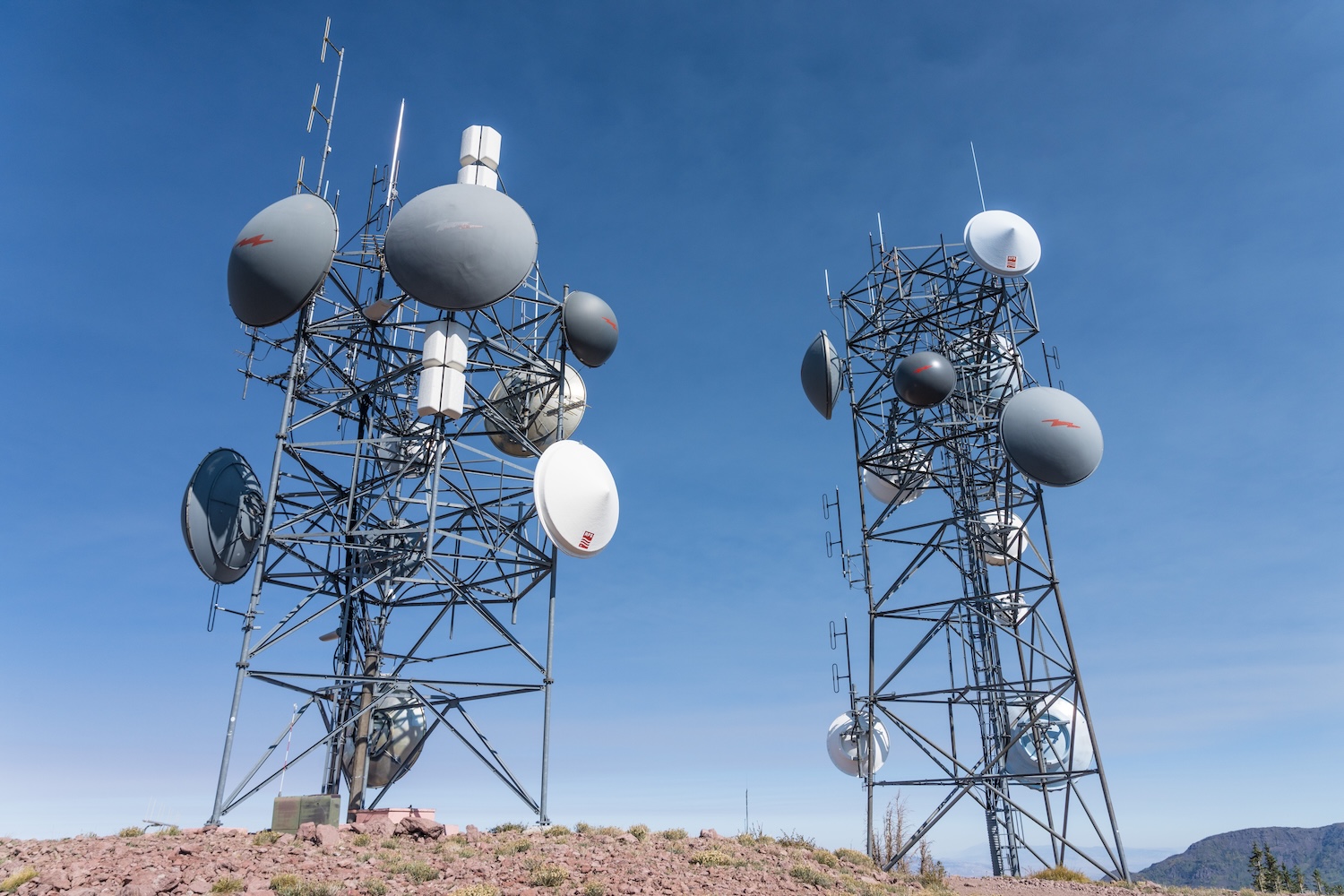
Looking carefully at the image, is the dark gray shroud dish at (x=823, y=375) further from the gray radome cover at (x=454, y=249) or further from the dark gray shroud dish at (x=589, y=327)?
the gray radome cover at (x=454, y=249)

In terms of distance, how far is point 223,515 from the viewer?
69.1 ft

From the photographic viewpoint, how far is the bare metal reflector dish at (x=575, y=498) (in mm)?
19828

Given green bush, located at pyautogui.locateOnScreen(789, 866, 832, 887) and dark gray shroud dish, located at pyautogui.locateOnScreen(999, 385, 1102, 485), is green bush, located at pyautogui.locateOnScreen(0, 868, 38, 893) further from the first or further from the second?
dark gray shroud dish, located at pyautogui.locateOnScreen(999, 385, 1102, 485)

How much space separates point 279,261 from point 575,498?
799 cm

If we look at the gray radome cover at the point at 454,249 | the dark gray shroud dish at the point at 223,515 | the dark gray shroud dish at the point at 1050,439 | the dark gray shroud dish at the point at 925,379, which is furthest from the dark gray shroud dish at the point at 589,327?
the dark gray shroud dish at the point at 1050,439

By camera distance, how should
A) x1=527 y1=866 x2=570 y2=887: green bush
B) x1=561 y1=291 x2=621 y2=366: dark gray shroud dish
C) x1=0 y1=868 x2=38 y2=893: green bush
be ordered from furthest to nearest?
x1=561 y1=291 x2=621 y2=366: dark gray shroud dish
x1=527 y1=866 x2=570 y2=887: green bush
x1=0 y1=868 x2=38 y2=893: green bush

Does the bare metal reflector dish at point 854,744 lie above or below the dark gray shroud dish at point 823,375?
below

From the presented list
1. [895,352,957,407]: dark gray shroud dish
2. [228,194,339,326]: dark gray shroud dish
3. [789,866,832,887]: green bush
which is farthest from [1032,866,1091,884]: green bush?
[228,194,339,326]: dark gray shroud dish

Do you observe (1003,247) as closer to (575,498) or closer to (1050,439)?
(1050,439)

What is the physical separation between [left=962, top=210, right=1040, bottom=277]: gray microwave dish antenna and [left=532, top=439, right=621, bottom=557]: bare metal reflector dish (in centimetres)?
1201

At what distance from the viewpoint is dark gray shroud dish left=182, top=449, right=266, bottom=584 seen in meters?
20.4

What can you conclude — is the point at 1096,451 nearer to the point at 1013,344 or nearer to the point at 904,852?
the point at 1013,344

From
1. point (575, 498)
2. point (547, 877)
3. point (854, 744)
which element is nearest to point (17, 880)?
point (547, 877)

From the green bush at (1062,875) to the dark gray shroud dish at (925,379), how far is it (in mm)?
11798
